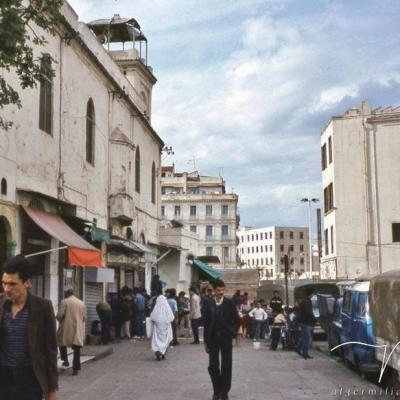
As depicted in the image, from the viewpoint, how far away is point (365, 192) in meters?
41.6

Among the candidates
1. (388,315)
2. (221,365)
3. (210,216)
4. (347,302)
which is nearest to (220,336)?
(221,365)

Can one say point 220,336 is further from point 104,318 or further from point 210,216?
point 210,216

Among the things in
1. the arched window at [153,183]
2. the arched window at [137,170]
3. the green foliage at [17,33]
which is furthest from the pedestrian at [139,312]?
the green foliage at [17,33]

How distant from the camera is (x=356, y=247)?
4159 centimetres

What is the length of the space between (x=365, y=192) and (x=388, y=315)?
111ft

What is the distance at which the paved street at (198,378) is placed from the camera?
1090cm

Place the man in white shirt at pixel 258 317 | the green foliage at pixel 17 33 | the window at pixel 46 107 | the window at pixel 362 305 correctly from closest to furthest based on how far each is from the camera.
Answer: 1. the green foliage at pixel 17 33
2. the window at pixel 362 305
3. the window at pixel 46 107
4. the man in white shirt at pixel 258 317

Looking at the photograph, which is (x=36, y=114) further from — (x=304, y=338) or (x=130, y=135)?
(x=130, y=135)

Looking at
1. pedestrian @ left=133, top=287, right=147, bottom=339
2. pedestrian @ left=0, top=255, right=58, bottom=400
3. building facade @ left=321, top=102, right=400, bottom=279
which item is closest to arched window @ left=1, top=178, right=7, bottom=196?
pedestrian @ left=133, top=287, right=147, bottom=339

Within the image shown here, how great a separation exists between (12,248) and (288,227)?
125889mm

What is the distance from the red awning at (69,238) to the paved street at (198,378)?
230cm

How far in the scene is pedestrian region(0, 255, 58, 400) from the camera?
498 cm

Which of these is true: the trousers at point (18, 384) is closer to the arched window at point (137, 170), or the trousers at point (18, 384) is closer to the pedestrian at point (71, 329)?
the pedestrian at point (71, 329)

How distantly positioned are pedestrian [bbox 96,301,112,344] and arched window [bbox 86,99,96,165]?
4.78 meters
